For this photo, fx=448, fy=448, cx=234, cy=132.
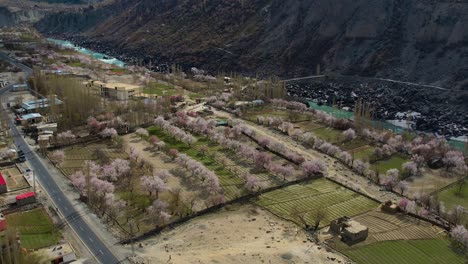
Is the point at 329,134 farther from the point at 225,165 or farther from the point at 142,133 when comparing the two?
the point at 142,133

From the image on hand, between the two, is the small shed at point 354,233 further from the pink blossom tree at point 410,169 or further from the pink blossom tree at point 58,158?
the pink blossom tree at point 58,158

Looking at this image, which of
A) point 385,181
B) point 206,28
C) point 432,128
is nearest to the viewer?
point 385,181

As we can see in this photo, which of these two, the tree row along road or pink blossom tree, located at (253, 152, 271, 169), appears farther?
pink blossom tree, located at (253, 152, 271, 169)

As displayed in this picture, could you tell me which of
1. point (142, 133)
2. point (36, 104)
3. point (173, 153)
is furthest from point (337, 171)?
point (36, 104)

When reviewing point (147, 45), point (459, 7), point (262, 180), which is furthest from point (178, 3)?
point (262, 180)

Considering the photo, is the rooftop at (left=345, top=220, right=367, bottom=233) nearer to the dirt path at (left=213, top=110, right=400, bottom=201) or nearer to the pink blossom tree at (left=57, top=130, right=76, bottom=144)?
the dirt path at (left=213, top=110, right=400, bottom=201)

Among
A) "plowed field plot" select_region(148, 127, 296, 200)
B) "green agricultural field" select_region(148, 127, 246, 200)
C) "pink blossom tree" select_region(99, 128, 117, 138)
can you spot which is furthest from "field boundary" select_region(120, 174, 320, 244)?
"pink blossom tree" select_region(99, 128, 117, 138)

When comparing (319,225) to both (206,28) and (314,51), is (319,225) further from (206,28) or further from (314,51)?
(206,28)
